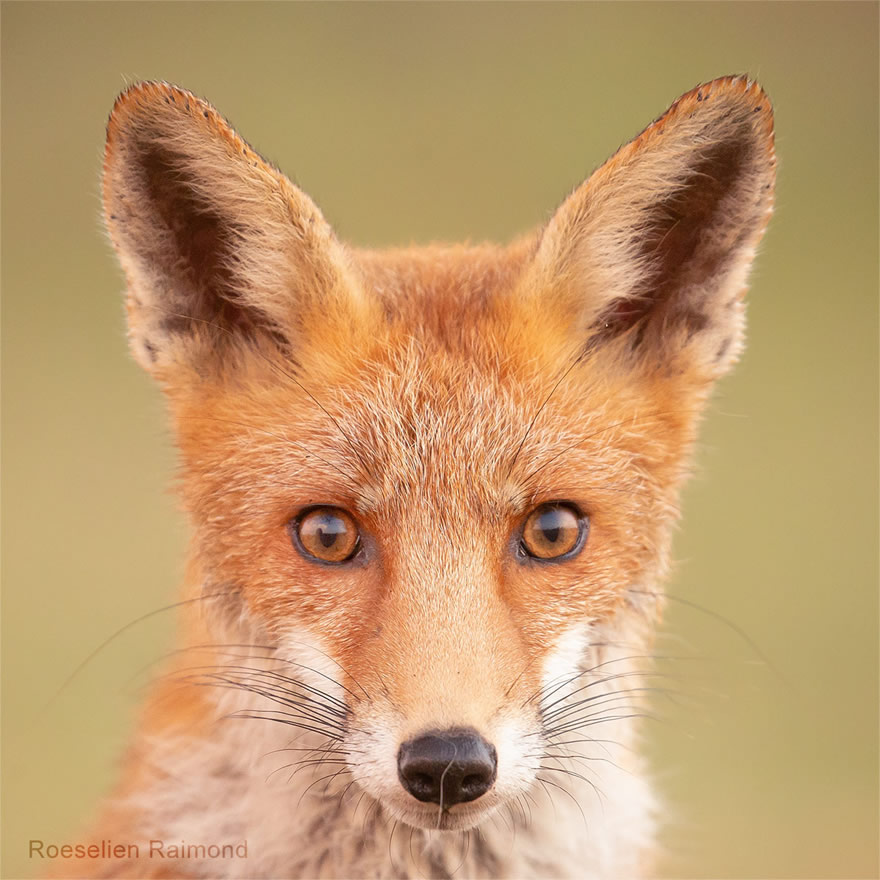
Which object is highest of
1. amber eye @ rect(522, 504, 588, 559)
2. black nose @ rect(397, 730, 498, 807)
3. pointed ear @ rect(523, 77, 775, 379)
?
pointed ear @ rect(523, 77, 775, 379)

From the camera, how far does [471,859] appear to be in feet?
10.9

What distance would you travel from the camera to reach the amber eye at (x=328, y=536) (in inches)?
123

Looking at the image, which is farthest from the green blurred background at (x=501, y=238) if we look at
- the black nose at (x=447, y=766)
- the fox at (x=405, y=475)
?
the black nose at (x=447, y=766)

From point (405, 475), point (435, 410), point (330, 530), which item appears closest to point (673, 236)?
A: point (435, 410)

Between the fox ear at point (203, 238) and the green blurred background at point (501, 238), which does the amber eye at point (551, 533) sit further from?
the green blurred background at point (501, 238)

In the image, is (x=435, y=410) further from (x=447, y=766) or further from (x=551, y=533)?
(x=447, y=766)

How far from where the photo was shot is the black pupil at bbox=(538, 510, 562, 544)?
318 cm

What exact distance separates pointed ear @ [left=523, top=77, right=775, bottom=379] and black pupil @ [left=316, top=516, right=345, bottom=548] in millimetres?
946

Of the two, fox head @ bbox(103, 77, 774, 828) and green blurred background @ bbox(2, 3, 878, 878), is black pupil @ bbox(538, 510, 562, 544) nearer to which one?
fox head @ bbox(103, 77, 774, 828)

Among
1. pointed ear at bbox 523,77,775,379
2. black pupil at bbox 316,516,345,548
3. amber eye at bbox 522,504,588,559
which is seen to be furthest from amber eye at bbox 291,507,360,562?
pointed ear at bbox 523,77,775,379

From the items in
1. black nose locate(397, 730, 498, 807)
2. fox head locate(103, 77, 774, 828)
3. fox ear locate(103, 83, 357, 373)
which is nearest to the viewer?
black nose locate(397, 730, 498, 807)

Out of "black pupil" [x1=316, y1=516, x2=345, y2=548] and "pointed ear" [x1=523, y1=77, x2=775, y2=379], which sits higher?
"pointed ear" [x1=523, y1=77, x2=775, y2=379]

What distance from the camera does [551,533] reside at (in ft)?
10.4

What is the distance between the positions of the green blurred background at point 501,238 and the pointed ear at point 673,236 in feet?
8.57
